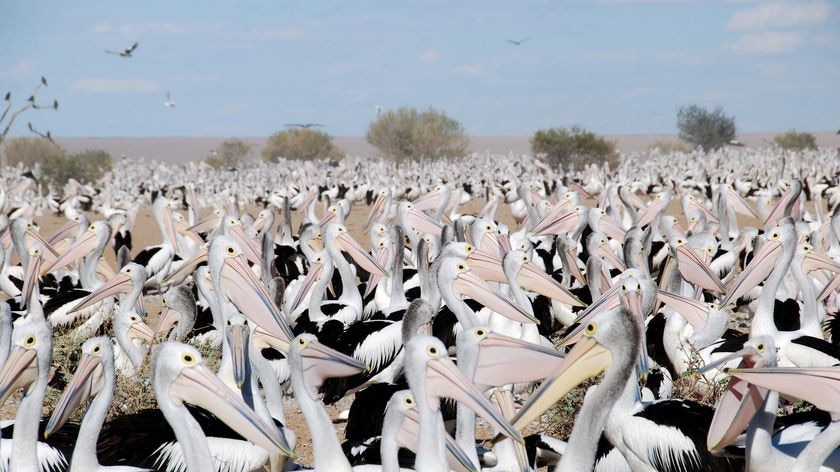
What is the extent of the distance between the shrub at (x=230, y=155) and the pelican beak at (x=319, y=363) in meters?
40.4

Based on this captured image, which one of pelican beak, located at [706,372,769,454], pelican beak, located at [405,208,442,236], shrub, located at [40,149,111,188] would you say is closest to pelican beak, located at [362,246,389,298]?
pelican beak, located at [405,208,442,236]

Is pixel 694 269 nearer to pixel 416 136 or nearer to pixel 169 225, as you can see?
pixel 169 225

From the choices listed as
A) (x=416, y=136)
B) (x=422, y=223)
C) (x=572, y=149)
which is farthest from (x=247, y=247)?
(x=416, y=136)

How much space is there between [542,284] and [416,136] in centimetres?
3757

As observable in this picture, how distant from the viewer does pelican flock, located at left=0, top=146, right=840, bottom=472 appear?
9.92ft

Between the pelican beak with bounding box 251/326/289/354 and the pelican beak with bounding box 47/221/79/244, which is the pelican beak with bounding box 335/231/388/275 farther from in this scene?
the pelican beak with bounding box 47/221/79/244

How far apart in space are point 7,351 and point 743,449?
120 inches

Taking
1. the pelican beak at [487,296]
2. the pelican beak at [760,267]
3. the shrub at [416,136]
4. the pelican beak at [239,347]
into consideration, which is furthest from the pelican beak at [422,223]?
the shrub at [416,136]

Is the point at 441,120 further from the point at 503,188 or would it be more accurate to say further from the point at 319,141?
the point at 503,188

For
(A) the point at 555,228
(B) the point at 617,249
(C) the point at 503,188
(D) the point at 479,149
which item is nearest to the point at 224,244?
(A) the point at 555,228

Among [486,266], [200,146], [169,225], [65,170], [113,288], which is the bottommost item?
[200,146]

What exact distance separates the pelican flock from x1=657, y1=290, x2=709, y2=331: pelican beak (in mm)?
11

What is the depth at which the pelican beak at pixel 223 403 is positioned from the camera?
9.42 feet

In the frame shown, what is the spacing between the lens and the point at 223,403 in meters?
2.89
